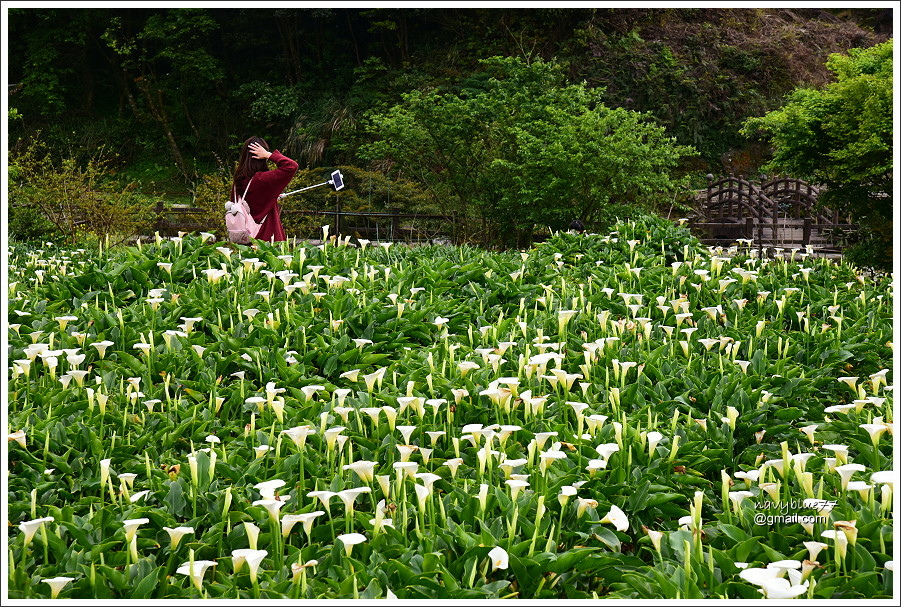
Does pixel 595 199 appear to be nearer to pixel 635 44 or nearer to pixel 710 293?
pixel 710 293

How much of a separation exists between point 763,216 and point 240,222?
12579 mm

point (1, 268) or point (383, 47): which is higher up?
point (383, 47)

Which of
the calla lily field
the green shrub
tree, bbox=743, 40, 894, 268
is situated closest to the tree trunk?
the green shrub

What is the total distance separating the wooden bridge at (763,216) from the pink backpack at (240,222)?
9.75 metres

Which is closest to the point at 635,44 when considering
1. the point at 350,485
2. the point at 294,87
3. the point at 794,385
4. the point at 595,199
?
the point at 294,87

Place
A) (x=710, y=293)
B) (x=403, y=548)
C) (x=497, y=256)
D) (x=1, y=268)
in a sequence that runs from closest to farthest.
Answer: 1. (x=1, y=268)
2. (x=403, y=548)
3. (x=710, y=293)
4. (x=497, y=256)

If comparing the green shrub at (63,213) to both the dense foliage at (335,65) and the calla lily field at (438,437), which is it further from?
the calla lily field at (438,437)

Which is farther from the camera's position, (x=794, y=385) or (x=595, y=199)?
(x=595, y=199)

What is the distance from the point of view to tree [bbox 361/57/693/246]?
1090 centimetres

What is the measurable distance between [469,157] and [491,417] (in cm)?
930

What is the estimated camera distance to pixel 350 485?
305cm

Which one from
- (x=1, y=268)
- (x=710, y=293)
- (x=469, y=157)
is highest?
(x=469, y=157)

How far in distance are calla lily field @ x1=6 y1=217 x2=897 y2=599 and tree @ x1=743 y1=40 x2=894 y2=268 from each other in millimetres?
1733

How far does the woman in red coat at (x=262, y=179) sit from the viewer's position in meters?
7.57
